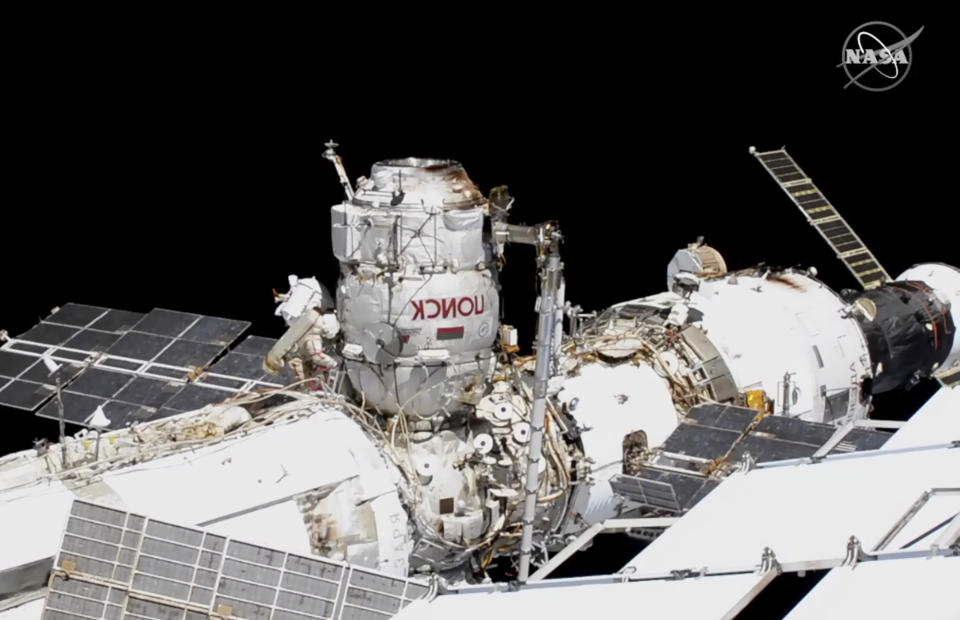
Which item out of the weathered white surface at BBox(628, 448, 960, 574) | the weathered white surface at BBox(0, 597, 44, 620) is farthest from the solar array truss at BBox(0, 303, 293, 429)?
the weathered white surface at BBox(628, 448, 960, 574)

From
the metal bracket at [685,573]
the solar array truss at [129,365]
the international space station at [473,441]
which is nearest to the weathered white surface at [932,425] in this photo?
the international space station at [473,441]

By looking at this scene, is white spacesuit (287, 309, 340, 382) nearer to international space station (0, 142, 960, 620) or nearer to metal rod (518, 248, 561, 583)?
international space station (0, 142, 960, 620)

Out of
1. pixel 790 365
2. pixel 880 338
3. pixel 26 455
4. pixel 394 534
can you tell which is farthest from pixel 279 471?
pixel 880 338

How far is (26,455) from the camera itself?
9430 mm

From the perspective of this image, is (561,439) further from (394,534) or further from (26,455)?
(26,455)

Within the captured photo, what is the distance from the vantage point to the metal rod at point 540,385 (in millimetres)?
9578

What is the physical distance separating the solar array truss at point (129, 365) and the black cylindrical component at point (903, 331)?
15.2ft

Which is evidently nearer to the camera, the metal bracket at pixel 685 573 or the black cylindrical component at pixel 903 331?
the metal bracket at pixel 685 573

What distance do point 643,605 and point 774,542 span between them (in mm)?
953

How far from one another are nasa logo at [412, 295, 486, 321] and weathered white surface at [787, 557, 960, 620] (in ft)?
10.6

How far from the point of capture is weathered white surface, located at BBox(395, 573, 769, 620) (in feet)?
24.9

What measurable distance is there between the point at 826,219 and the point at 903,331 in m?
1.13

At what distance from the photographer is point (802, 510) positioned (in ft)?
28.3

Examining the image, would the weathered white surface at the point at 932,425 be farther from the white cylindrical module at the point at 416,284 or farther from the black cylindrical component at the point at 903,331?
the white cylindrical module at the point at 416,284
